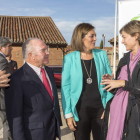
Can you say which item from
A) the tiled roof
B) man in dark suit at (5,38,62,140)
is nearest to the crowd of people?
man in dark suit at (5,38,62,140)

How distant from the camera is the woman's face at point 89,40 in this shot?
261 centimetres

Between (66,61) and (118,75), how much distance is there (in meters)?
0.73

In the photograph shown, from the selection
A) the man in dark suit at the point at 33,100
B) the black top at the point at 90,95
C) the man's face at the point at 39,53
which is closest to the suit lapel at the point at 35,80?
the man in dark suit at the point at 33,100

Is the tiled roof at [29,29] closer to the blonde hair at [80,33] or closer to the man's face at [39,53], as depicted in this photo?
the blonde hair at [80,33]

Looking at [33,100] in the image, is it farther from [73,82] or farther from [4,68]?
[4,68]

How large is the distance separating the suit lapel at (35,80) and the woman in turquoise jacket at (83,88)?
0.50 m

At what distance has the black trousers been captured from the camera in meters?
2.55

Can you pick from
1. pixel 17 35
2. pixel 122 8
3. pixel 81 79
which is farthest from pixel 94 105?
pixel 17 35

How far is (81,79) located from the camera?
2535 mm

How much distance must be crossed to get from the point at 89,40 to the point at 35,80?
0.99 m

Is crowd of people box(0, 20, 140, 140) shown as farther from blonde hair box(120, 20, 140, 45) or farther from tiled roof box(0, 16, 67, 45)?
tiled roof box(0, 16, 67, 45)

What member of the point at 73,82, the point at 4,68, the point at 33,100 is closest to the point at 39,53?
the point at 33,100

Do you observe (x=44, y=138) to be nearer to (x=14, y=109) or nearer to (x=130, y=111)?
(x=14, y=109)

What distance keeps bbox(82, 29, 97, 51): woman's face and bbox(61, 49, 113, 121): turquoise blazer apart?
0.14m
